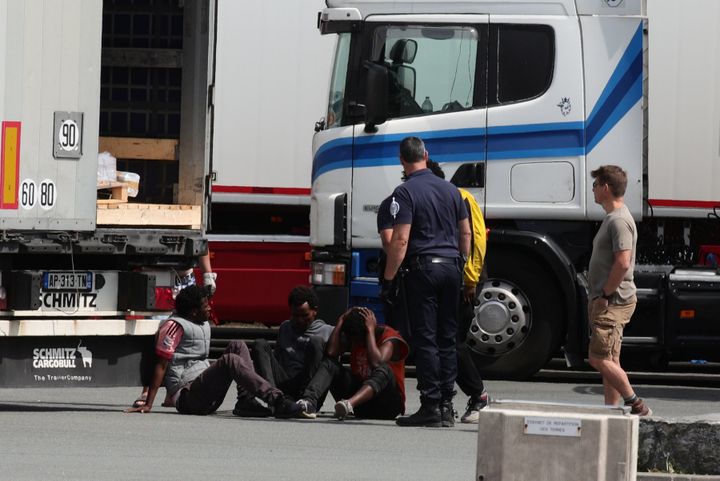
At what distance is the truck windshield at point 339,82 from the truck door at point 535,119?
1.18 m

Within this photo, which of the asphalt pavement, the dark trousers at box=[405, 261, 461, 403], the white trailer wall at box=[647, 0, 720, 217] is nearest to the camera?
the asphalt pavement

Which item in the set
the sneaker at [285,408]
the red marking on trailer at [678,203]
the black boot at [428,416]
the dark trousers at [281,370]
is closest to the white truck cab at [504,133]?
the red marking on trailer at [678,203]

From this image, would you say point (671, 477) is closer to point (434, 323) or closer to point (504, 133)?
point (434, 323)

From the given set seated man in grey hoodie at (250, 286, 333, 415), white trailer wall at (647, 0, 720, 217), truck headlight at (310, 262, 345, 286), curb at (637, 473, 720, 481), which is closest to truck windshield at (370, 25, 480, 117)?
truck headlight at (310, 262, 345, 286)

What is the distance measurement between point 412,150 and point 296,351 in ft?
5.16

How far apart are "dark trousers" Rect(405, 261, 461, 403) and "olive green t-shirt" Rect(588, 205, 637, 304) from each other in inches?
34.3

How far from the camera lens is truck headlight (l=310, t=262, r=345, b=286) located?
12.8 m

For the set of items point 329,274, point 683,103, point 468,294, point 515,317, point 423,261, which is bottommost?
point 515,317

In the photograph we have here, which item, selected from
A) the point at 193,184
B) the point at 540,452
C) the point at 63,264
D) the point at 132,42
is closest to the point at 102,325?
the point at 63,264

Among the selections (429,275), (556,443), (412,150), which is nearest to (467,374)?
(429,275)

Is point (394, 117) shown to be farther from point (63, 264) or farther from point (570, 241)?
point (63, 264)

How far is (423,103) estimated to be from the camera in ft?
41.3

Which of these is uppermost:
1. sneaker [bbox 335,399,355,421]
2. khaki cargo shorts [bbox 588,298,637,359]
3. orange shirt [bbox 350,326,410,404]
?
khaki cargo shorts [bbox 588,298,637,359]

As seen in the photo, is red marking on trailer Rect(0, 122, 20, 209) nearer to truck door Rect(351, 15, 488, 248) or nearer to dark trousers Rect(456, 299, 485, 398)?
dark trousers Rect(456, 299, 485, 398)
